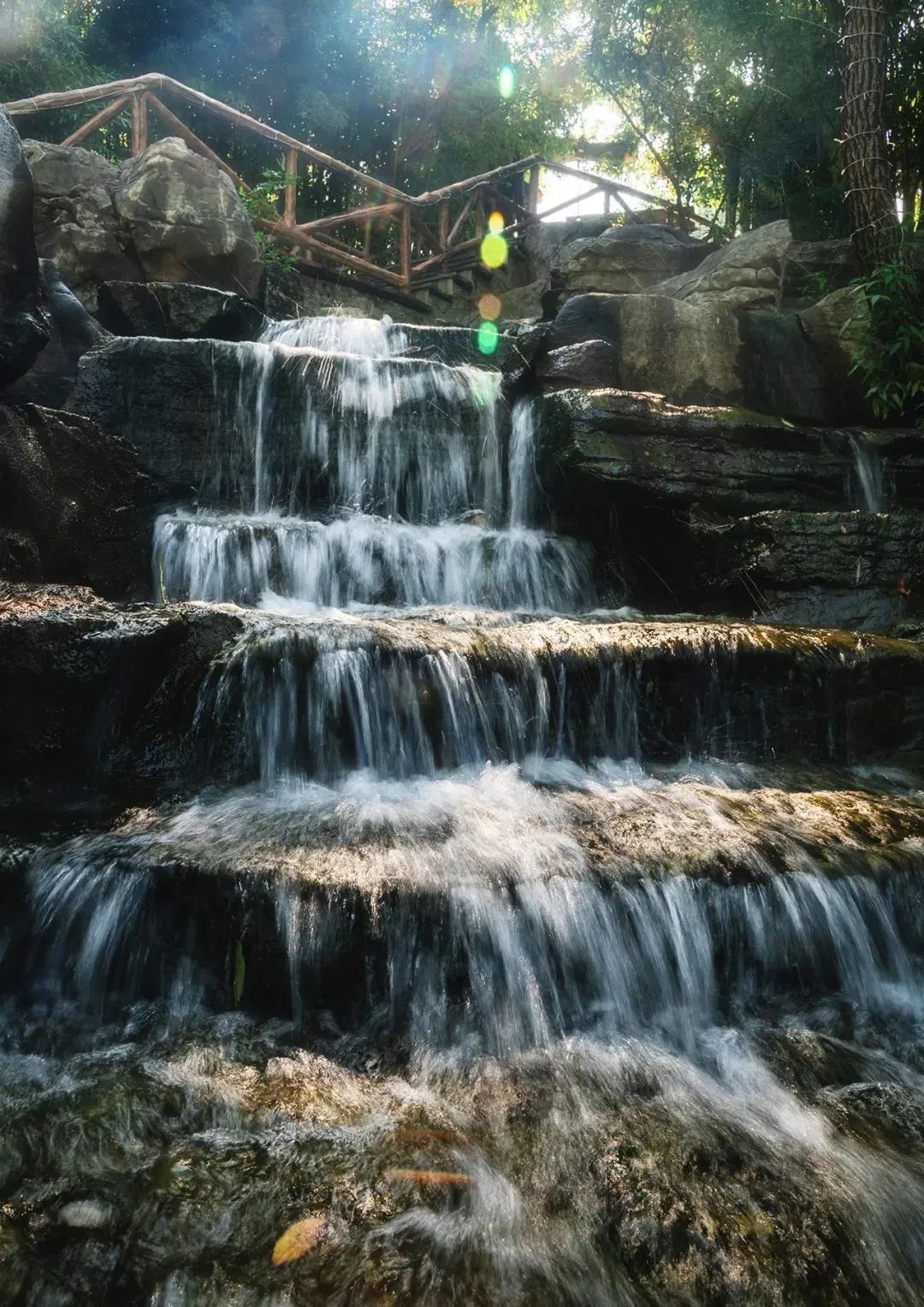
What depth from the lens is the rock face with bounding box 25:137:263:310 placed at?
31.8ft

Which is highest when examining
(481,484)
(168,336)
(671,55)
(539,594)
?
(671,55)

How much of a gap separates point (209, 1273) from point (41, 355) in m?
7.63

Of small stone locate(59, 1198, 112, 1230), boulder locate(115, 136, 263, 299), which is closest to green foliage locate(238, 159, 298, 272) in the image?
boulder locate(115, 136, 263, 299)

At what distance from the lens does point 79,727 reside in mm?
3979

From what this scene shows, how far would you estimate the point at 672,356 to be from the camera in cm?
837

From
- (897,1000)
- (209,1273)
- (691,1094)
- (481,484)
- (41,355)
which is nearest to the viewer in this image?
(209,1273)

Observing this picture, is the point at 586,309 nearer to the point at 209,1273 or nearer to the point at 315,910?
the point at 315,910

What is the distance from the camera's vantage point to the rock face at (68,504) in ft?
17.9

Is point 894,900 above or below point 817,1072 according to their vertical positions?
above

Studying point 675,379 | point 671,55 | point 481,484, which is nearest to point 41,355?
point 481,484

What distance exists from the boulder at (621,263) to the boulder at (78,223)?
6139 millimetres

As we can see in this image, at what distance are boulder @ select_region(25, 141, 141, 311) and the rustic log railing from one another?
0.87 meters

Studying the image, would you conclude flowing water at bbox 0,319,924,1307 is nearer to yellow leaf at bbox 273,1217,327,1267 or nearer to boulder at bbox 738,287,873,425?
yellow leaf at bbox 273,1217,327,1267

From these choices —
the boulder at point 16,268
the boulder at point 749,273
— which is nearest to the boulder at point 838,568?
the boulder at point 749,273
